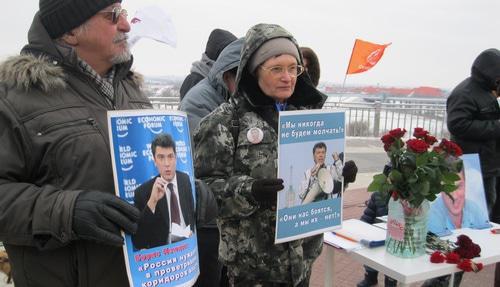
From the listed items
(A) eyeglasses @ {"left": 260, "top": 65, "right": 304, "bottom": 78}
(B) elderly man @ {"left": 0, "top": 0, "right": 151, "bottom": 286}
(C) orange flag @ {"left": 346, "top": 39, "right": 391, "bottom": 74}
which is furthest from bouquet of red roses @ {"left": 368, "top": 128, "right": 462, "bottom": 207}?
(C) orange flag @ {"left": 346, "top": 39, "right": 391, "bottom": 74}

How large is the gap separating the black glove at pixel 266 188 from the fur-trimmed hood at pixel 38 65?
83 cm

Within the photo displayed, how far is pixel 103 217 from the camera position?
1.18 metres

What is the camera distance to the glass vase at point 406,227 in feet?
7.29

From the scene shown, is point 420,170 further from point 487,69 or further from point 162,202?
point 487,69

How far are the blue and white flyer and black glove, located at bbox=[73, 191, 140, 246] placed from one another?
2.58ft

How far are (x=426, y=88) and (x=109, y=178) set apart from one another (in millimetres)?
19668

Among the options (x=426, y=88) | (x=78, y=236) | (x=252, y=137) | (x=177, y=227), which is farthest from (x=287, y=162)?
(x=426, y=88)

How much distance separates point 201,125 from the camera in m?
2.01

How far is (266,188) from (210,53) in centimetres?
207

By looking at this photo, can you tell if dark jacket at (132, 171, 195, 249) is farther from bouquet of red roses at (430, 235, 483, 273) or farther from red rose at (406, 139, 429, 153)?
bouquet of red roses at (430, 235, 483, 273)

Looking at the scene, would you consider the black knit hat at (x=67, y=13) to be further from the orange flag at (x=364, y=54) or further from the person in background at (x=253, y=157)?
the orange flag at (x=364, y=54)

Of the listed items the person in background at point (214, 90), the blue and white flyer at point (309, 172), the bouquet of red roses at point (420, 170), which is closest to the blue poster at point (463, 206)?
the bouquet of red roses at point (420, 170)

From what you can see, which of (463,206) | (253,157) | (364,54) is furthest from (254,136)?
(364,54)

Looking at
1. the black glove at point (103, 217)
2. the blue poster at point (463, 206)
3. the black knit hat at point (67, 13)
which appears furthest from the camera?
the blue poster at point (463, 206)
